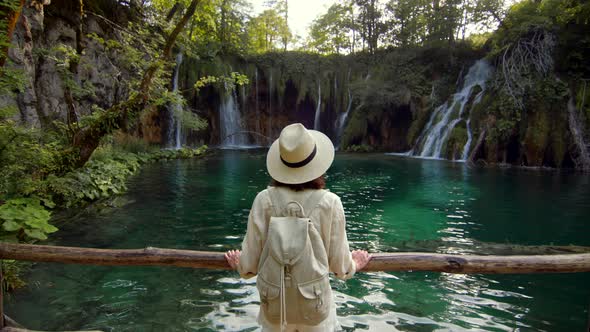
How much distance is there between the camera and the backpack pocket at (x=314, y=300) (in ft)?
6.56

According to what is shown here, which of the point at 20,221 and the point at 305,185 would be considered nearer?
the point at 305,185

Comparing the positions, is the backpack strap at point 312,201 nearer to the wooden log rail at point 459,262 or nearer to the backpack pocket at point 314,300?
the backpack pocket at point 314,300

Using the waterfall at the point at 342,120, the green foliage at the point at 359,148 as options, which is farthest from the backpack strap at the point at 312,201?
the waterfall at the point at 342,120

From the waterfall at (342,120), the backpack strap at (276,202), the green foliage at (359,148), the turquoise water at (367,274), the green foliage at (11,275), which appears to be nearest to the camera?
the backpack strap at (276,202)

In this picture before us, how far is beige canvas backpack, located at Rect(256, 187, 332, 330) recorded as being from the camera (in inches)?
77.3

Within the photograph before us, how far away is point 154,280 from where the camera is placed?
521cm

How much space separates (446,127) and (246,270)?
21.0 m

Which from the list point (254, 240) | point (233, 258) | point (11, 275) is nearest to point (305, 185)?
point (254, 240)

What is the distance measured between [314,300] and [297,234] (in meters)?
0.39

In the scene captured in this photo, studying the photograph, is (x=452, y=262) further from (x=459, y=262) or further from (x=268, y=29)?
(x=268, y=29)

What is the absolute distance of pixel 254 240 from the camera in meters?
2.14

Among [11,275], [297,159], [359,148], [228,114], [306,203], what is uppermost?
[228,114]

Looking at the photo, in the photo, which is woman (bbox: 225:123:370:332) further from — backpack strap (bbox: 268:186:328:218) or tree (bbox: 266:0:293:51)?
tree (bbox: 266:0:293:51)

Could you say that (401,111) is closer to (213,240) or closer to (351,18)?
(351,18)
